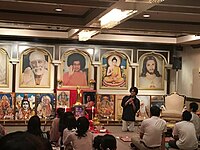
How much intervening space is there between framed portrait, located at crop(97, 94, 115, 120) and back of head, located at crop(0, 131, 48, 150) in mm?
9180

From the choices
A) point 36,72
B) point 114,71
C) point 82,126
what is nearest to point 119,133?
point 114,71

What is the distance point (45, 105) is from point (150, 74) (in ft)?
11.0

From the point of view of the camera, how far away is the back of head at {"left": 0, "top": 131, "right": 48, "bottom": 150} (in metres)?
0.96

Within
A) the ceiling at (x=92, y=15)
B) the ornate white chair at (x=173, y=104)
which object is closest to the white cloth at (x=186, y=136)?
the ceiling at (x=92, y=15)

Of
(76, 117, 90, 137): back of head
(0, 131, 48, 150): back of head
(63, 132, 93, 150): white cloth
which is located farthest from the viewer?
(63, 132, 93, 150): white cloth

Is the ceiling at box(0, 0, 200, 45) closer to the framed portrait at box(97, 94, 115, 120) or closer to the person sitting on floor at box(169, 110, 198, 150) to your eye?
the person sitting on floor at box(169, 110, 198, 150)

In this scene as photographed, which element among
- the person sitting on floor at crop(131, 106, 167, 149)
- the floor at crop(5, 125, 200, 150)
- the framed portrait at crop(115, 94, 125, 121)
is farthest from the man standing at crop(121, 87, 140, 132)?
the person sitting on floor at crop(131, 106, 167, 149)

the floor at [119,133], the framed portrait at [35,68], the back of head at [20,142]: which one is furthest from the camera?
the framed portrait at [35,68]

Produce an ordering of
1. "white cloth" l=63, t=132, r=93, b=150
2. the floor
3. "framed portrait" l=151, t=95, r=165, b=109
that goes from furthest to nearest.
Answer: "framed portrait" l=151, t=95, r=165, b=109 → the floor → "white cloth" l=63, t=132, r=93, b=150

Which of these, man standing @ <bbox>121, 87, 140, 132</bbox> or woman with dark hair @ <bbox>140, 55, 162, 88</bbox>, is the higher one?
Answer: woman with dark hair @ <bbox>140, 55, 162, 88</bbox>

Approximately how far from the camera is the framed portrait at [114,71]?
10.3 metres

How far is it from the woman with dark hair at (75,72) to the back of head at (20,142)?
9.04 m

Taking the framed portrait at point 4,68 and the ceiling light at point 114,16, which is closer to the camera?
the ceiling light at point 114,16

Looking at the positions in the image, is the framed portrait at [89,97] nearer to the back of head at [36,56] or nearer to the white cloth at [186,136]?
the back of head at [36,56]
